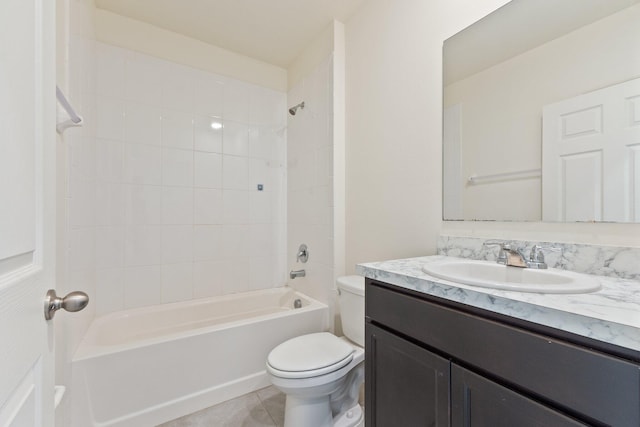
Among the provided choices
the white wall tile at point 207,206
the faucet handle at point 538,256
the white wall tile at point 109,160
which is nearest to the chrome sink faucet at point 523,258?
the faucet handle at point 538,256

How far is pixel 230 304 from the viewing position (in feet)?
7.41

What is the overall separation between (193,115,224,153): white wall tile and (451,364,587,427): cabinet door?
2.17 metres

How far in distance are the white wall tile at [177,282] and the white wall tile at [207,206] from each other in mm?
368

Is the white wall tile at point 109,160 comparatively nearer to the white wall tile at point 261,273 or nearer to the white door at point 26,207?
the white wall tile at point 261,273

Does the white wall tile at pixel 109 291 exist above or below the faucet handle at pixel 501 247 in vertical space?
below

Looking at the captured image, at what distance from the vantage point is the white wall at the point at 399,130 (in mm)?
1330

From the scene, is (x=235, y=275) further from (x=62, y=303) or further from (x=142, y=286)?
(x=62, y=303)

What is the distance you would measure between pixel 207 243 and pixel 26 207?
6.01ft

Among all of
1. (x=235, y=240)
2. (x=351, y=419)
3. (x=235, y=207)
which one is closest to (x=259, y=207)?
(x=235, y=207)

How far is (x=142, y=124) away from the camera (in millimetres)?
2002

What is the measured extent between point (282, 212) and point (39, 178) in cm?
206

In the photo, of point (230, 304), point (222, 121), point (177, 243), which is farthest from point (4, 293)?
point (222, 121)

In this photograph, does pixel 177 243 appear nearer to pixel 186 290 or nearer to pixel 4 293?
pixel 186 290

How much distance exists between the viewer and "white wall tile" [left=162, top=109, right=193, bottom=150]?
2086 millimetres
